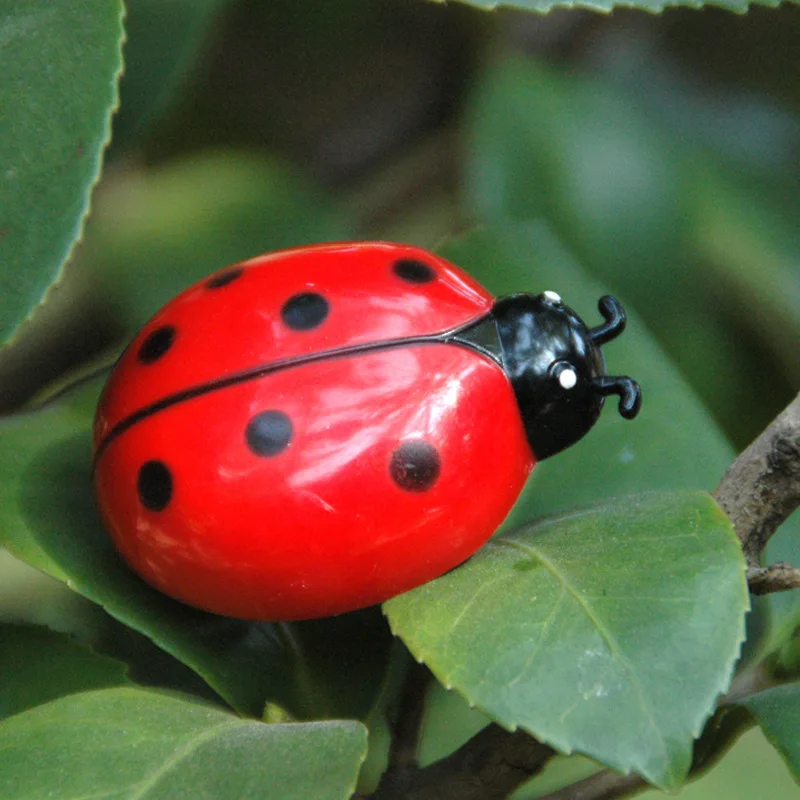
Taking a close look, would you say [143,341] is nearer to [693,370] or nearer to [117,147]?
[117,147]

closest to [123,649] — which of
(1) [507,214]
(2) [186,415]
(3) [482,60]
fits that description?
(2) [186,415]

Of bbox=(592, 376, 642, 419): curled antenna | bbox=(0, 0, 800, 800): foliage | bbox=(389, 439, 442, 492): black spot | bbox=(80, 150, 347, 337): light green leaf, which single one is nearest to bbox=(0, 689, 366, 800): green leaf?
bbox=(0, 0, 800, 800): foliage

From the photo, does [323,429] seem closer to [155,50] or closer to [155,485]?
[155,485]

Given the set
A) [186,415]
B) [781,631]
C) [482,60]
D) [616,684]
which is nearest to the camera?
[616,684]

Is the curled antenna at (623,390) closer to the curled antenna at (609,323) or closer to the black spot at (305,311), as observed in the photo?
the curled antenna at (609,323)

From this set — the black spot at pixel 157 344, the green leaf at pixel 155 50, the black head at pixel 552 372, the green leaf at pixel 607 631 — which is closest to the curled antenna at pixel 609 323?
the black head at pixel 552 372

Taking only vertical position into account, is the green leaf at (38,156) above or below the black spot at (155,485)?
above
